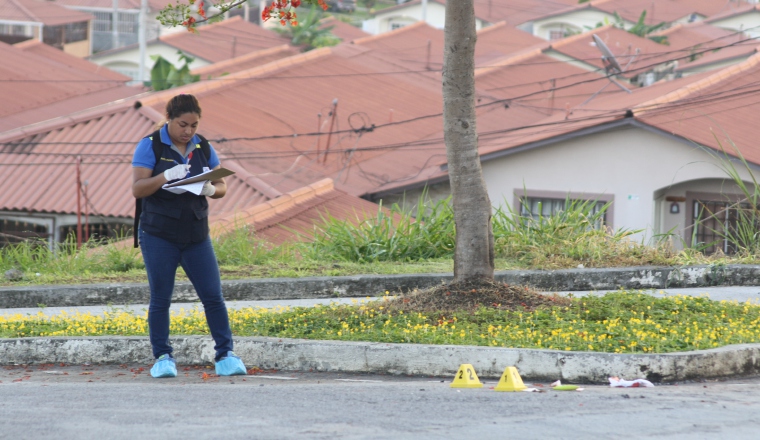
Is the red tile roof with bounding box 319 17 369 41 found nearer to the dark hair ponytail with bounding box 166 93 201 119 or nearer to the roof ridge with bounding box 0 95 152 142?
the roof ridge with bounding box 0 95 152 142

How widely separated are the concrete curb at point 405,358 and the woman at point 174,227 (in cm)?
40

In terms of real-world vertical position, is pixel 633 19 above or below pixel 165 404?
above

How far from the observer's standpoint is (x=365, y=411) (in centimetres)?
465

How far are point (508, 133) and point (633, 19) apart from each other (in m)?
39.7

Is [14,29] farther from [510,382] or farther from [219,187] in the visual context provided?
[510,382]

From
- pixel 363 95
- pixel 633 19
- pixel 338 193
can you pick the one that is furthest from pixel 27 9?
pixel 338 193

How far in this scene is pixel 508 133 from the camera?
82.8ft

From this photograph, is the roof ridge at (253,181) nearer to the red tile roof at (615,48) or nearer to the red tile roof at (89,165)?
the red tile roof at (89,165)

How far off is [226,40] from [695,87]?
1336 inches

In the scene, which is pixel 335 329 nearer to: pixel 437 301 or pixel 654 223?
pixel 437 301

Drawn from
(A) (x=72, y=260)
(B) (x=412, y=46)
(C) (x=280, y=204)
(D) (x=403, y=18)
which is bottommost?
(A) (x=72, y=260)

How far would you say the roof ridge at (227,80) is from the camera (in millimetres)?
23822

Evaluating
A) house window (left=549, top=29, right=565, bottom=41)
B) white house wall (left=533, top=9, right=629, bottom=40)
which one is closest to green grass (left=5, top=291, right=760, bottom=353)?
white house wall (left=533, top=9, right=629, bottom=40)

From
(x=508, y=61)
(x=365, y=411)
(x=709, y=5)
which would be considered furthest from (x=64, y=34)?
(x=365, y=411)
